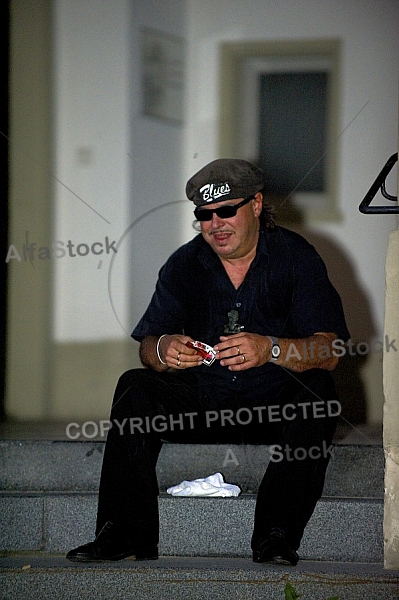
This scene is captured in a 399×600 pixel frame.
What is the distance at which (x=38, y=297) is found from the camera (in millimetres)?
5422

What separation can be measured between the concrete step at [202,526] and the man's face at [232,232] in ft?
3.08

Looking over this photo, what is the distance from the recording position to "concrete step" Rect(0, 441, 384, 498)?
3512 mm

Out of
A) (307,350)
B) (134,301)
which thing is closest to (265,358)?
(307,350)

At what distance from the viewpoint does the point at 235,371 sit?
140 inches

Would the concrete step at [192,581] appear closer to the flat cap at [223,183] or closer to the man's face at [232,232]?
the man's face at [232,232]

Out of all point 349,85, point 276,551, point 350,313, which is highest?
point 349,85

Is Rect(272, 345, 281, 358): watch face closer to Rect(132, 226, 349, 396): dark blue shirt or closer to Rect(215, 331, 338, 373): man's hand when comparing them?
Rect(215, 331, 338, 373): man's hand

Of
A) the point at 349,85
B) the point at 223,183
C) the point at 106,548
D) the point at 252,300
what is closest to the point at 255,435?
the point at 252,300

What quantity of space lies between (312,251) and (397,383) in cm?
74

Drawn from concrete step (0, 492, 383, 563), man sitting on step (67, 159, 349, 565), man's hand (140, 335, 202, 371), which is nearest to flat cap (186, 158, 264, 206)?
man sitting on step (67, 159, 349, 565)

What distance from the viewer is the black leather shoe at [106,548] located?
3.03 m

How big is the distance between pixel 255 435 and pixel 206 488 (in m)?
0.29

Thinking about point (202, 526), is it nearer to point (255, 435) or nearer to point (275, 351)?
A: point (255, 435)

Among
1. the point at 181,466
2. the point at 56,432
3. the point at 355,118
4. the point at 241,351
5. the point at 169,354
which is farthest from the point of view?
the point at 355,118
